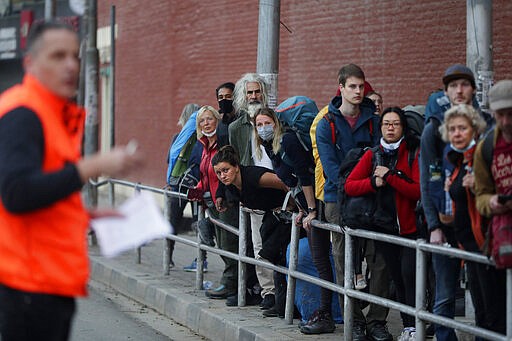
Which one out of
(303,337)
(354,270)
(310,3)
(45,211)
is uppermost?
(310,3)

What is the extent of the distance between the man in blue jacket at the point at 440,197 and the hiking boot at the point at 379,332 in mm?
1039

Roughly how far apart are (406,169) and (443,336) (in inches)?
53.0

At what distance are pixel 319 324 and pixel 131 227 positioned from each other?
4662 mm

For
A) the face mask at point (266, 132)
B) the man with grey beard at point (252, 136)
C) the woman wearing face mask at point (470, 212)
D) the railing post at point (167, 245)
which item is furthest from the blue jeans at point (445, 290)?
the railing post at point (167, 245)

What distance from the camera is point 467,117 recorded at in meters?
6.87

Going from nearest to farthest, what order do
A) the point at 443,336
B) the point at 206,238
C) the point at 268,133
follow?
the point at 443,336 < the point at 268,133 < the point at 206,238

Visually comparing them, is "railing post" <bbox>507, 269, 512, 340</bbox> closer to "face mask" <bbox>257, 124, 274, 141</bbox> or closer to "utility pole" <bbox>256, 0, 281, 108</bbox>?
"face mask" <bbox>257, 124, 274, 141</bbox>

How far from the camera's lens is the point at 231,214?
35.2 ft

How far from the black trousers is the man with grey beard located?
18.2ft

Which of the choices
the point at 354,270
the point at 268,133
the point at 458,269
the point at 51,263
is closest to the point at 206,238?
the point at 268,133

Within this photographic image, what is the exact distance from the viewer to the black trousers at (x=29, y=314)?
427cm

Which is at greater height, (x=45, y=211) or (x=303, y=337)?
(x=45, y=211)

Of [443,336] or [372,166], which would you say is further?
[372,166]

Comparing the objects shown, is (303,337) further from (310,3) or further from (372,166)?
(310,3)
